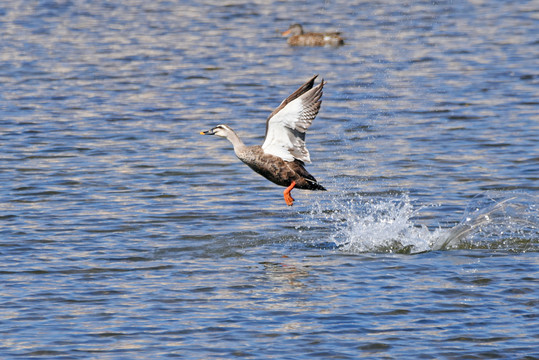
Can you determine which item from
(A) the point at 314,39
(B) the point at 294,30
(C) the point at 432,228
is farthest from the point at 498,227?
(B) the point at 294,30

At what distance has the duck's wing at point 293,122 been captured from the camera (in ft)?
33.6

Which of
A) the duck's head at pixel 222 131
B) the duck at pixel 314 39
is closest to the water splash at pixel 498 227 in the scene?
the duck's head at pixel 222 131

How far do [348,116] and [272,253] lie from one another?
7.97 m

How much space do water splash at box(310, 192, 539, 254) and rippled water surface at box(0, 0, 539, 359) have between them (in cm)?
3

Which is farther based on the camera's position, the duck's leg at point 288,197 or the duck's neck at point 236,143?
the duck's neck at point 236,143

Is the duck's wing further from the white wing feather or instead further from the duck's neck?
the duck's neck

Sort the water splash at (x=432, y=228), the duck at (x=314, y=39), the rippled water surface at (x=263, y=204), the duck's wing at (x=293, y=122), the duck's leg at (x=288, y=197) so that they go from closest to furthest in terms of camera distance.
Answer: the rippled water surface at (x=263, y=204), the duck's wing at (x=293, y=122), the duck's leg at (x=288, y=197), the water splash at (x=432, y=228), the duck at (x=314, y=39)

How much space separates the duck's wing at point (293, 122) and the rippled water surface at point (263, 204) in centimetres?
102

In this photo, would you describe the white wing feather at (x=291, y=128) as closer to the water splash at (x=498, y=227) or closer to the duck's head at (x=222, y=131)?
the duck's head at (x=222, y=131)

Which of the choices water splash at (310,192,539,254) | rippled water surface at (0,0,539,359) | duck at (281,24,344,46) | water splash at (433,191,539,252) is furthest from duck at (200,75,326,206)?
duck at (281,24,344,46)

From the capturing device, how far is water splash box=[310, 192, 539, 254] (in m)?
10.6

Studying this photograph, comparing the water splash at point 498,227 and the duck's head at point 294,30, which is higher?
the duck's head at point 294,30

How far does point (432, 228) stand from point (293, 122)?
216 cm

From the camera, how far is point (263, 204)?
41.7 ft
